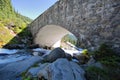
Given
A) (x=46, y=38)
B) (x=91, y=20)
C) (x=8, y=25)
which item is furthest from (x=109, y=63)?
(x=8, y=25)

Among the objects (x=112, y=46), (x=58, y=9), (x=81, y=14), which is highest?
(x=58, y=9)

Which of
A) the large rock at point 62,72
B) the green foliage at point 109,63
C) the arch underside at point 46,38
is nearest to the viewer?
the large rock at point 62,72

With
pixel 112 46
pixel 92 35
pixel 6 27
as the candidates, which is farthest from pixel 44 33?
pixel 112 46

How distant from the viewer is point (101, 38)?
313 inches

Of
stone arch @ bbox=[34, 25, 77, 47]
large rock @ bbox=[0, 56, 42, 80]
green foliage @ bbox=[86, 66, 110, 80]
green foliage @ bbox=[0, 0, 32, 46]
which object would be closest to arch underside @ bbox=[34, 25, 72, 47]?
stone arch @ bbox=[34, 25, 77, 47]

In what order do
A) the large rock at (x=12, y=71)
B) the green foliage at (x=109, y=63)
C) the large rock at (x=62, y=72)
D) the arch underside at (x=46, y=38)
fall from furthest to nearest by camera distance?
1. the arch underside at (x=46, y=38)
2. the large rock at (x=12, y=71)
3. the green foliage at (x=109, y=63)
4. the large rock at (x=62, y=72)

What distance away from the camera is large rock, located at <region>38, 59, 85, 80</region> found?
5.30 meters

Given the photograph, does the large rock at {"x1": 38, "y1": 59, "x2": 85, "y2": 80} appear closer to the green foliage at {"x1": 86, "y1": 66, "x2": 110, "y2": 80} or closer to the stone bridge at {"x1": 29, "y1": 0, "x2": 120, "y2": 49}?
the green foliage at {"x1": 86, "y1": 66, "x2": 110, "y2": 80}

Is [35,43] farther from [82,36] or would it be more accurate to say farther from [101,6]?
[101,6]

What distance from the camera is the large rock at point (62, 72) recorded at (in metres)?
5.30

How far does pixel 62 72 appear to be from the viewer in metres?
5.46

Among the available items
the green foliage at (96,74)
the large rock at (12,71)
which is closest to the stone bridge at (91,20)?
the green foliage at (96,74)

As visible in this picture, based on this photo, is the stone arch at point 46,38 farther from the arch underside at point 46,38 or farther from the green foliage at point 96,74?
the green foliage at point 96,74

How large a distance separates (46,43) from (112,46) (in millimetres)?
17578
